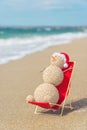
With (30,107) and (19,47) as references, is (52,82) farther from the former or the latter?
(19,47)

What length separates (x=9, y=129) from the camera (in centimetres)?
391

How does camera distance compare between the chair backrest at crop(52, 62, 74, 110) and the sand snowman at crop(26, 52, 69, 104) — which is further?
the chair backrest at crop(52, 62, 74, 110)

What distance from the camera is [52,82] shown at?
14.2 ft

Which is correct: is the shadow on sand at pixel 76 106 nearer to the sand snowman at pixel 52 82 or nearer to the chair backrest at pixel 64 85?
the chair backrest at pixel 64 85

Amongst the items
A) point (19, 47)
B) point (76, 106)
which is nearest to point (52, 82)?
point (76, 106)

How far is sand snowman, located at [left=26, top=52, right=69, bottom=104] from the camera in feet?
13.8

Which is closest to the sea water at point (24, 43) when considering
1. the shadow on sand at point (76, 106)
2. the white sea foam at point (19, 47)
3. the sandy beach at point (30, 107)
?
the white sea foam at point (19, 47)

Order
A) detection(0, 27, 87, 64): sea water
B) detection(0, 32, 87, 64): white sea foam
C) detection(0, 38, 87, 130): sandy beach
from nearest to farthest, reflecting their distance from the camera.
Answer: detection(0, 38, 87, 130): sandy beach
detection(0, 32, 87, 64): white sea foam
detection(0, 27, 87, 64): sea water

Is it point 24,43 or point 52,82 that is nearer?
point 52,82

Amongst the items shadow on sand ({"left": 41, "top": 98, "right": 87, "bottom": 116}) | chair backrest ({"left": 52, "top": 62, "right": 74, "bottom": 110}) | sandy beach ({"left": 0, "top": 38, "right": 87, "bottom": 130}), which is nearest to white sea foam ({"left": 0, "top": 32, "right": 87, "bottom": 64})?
sandy beach ({"left": 0, "top": 38, "right": 87, "bottom": 130})

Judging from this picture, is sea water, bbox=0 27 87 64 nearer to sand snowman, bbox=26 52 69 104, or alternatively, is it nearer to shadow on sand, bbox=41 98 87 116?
shadow on sand, bbox=41 98 87 116

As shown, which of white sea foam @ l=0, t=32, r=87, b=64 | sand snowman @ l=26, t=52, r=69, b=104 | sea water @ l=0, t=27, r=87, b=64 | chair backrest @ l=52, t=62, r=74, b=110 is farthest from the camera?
sea water @ l=0, t=27, r=87, b=64

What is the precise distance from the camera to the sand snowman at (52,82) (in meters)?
4.19

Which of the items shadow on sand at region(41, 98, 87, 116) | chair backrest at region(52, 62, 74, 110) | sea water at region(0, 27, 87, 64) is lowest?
sea water at region(0, 27, 87, 64)
